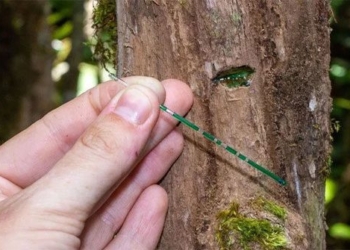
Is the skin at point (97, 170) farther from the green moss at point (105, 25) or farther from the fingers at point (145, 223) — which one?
the green moss at point (105, 25)

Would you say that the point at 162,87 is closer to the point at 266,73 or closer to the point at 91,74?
the point at 266,73

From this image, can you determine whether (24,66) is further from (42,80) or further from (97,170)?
(97,170)

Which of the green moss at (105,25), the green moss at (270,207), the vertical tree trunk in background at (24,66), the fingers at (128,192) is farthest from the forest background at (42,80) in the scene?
the green moss at (270,207)

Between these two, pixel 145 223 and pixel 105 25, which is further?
pixel 105 25

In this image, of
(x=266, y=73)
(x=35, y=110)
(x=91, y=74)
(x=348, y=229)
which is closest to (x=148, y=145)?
(x=266, y=73)

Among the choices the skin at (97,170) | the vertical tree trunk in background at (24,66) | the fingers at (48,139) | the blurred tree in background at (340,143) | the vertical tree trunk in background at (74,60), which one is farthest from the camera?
the vertical tree trunk in background at (74,60)

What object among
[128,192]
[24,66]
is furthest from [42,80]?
[128,192]
